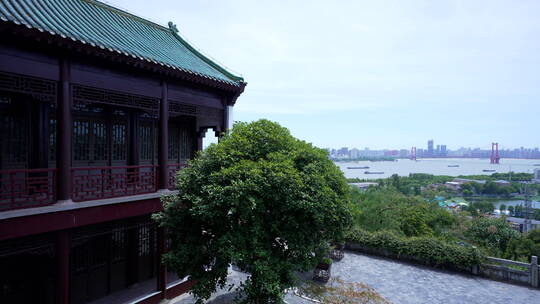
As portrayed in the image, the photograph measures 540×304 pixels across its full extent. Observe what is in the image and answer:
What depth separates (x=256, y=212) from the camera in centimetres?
693

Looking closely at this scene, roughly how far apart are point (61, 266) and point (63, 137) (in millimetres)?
2921

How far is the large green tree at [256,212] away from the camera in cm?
673

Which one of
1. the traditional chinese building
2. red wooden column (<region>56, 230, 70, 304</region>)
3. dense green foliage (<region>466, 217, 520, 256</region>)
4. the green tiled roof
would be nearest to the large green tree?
the traditional chinese building

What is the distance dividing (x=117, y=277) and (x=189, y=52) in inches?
334

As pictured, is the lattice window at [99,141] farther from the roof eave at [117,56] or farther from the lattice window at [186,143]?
the lattice window at [186,143]

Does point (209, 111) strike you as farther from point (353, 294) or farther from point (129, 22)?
point (353, 294)

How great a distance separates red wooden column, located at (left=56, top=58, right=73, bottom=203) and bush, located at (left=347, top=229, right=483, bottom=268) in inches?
559

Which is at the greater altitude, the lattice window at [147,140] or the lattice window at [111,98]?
the lattice window at [111,98]

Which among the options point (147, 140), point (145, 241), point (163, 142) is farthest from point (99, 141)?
point (145, 241)

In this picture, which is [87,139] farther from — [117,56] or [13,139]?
[117,56]

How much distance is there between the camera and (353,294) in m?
10.9

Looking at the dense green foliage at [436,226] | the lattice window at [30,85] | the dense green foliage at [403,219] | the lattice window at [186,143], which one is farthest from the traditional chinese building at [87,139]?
the dense green foliage at [403,219]

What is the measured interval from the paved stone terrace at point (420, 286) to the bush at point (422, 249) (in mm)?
465

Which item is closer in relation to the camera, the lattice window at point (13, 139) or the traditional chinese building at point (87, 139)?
the traditional chinese building at point (87, 139)
